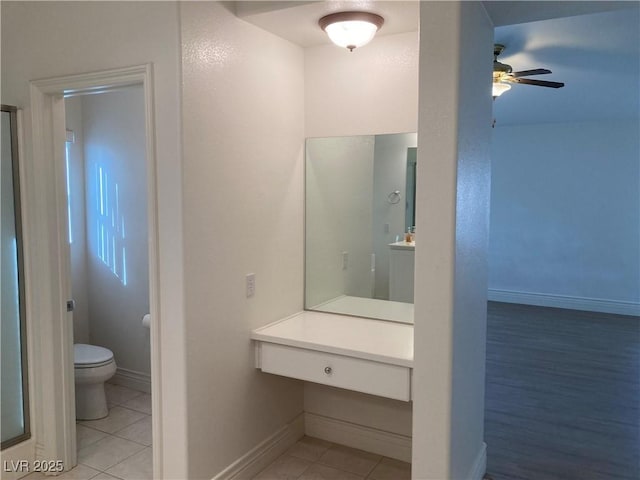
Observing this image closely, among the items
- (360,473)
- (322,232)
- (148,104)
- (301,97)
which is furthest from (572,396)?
(148,104)

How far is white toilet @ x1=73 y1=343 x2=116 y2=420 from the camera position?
3.37 meters

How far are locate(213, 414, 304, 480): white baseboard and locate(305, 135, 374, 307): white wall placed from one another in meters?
0.75

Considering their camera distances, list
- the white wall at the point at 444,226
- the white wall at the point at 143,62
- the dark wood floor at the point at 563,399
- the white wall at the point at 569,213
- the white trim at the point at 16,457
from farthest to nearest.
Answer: the white wall at the point at 569,213 → the dark wood floor at the point at 563,399 → the white trim at the point at 16,457 → the white wall at the point at 143,62 → the white wall at the point at 444,226

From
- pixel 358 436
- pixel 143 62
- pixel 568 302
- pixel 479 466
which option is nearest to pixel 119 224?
pixel 143 62

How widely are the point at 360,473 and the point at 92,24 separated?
264 centimetres

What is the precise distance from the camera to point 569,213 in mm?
6867

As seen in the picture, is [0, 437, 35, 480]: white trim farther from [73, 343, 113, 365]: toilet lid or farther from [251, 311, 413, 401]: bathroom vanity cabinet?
[251, 311, 413, 401]: bathroom vanity cabinet

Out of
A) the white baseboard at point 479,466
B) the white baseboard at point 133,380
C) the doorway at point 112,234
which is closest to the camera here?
the white baseboard at point 479,466

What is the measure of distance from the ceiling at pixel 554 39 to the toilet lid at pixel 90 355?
2.32 m

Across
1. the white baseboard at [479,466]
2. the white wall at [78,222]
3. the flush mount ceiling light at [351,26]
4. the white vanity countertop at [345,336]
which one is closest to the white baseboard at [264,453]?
the white vanity countertop at [345,336]

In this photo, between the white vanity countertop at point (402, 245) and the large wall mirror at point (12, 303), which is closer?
the large wall mirror at point (12, 303)

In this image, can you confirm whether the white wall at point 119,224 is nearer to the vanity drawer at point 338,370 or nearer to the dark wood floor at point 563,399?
the vanity drawer at point 338,370

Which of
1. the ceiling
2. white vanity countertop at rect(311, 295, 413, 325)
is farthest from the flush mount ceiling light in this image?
white vanity countertop at rect(311, 295, 413, 325)

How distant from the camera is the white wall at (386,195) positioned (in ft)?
9.43
